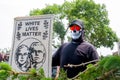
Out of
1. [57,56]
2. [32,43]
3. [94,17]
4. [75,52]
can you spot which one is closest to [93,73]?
[75,52]

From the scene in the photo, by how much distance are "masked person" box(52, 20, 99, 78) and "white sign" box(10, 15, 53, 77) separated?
0.18 metres

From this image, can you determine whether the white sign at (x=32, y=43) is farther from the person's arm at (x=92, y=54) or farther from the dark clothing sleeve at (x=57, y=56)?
the person's arm at (x=92, y=54)

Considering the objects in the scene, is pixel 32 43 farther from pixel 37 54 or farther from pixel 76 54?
pixel 76 54

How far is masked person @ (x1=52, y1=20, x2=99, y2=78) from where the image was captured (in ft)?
11.8

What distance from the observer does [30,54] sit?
4.25 meters

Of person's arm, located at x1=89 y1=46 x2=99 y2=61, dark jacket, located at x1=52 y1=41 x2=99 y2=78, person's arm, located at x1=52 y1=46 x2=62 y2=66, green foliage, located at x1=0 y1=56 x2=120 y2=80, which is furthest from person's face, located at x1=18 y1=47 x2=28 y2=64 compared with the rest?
green foliage, located at x1=0 y1=56 x2=120 y2=80

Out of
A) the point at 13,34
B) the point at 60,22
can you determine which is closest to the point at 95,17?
the point at 60,22

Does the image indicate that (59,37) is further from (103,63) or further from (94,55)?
(103,63)

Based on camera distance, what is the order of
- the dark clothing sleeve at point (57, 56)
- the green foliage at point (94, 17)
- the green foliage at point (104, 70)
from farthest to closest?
1. the green foliage at point (94, 17)
2. the dark clothing sleeve at point (57, 56)
3. the green foliage at point (104, 70)

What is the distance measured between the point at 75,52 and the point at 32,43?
2.58 ft

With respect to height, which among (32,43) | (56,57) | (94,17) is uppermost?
(94,17)

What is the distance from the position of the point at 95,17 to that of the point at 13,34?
25192mm

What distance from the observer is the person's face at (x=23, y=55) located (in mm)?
4309

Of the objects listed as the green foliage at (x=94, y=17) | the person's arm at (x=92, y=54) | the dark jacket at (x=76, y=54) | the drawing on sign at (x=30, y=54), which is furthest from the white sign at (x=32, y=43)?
the green foliage at (x=94, y=17)
